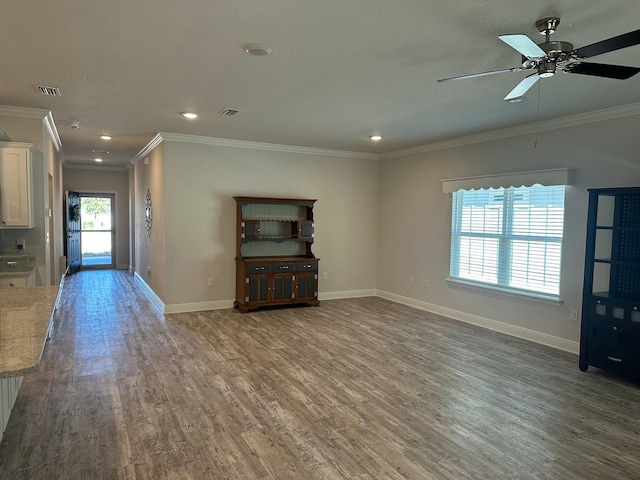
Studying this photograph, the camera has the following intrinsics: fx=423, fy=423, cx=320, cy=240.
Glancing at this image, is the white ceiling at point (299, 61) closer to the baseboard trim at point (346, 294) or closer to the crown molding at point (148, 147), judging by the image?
the crown molding at point (148, 147)

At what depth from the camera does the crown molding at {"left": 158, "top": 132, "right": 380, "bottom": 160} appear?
6211 millimetres

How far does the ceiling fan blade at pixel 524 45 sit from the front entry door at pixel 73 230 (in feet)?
33.4

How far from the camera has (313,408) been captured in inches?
129

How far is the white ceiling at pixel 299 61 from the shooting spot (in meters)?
2.39

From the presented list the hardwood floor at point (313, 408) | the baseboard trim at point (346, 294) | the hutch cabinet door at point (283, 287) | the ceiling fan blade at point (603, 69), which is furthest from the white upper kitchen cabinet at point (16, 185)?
the ceiling fan blade at point (603, 69)

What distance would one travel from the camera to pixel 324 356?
4.47 m

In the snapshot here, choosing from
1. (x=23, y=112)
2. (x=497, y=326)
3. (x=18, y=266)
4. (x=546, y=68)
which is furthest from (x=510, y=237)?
(x=23, y=112)

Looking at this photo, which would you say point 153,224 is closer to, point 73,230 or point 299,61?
point 73,230

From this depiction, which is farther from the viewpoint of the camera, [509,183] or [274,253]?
[274,253]

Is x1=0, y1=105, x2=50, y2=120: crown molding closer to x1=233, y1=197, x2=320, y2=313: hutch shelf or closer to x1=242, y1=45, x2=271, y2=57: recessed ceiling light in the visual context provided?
x1=233, y1=197, x2=320, y2=313: hutch shelf

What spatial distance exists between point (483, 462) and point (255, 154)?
5403 mm

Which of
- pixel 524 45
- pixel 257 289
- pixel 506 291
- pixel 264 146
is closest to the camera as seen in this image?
pixel 524 45

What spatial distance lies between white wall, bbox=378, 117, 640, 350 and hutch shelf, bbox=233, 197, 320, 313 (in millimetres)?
1532

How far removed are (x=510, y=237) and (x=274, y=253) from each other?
360 centimetres
